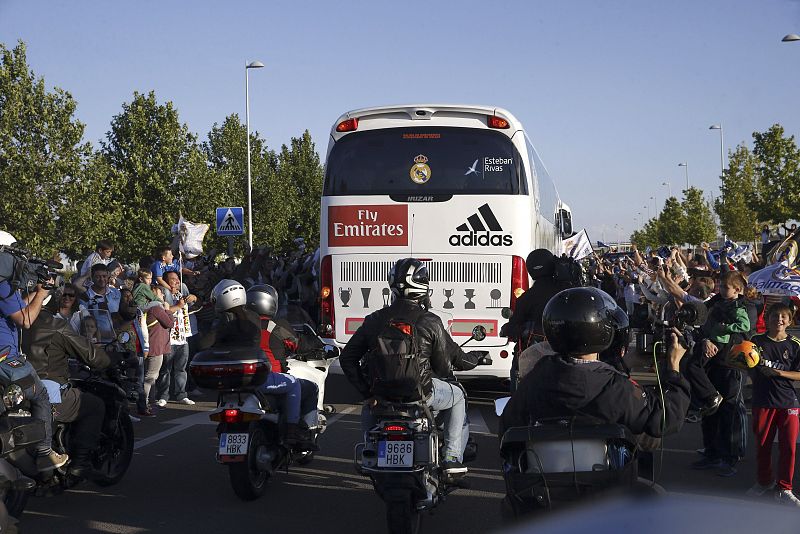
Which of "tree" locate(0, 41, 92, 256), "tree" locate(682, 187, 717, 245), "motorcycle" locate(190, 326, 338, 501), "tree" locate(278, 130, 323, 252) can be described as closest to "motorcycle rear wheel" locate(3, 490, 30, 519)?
"motorcycle" locate(190, 326, 338, 501)

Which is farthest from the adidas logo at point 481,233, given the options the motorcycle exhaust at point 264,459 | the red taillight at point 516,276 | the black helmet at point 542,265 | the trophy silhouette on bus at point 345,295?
the motorcycle exhaust at point 264,459

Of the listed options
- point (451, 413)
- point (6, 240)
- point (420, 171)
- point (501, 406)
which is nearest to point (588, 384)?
point (501, 406)

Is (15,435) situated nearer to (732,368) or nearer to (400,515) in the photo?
(400,515)

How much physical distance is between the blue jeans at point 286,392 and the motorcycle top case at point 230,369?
0.38 metres

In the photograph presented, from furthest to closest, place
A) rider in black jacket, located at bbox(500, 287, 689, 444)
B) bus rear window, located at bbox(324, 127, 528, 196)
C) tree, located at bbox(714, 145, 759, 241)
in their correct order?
1. tree, located at bbox(714, 145, 759, 241)
2. bus rear window, located at bbox(324, 127, 528, 196)
3. rider in black jacket, located at bbox(500, 287, 689, 444)

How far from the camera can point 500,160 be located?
11.9m

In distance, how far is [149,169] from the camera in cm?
3459

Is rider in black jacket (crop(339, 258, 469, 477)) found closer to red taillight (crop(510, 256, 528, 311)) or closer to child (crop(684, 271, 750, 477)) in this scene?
child (crop(684, 271, 750, 477))

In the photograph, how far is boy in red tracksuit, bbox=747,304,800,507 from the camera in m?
6.81

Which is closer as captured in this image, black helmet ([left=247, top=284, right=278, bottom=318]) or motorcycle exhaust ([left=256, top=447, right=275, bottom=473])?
motorcycle exhaust ([left=256, top=447, right=275, bottom=473])

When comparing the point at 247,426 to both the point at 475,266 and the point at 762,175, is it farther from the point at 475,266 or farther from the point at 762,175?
the point at 762,175

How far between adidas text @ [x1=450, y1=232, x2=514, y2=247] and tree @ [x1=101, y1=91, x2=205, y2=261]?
78.9 feet

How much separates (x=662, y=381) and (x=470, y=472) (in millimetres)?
4150

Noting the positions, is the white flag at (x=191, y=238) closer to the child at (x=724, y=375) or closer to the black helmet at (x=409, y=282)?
the child at (x=724, y=375)
